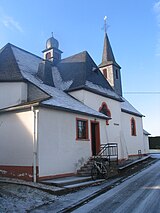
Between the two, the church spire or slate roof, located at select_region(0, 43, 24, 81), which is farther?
the church spire

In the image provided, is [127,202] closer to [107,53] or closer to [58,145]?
[58,145]

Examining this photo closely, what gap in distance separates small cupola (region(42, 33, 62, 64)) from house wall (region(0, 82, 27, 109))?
387 inches

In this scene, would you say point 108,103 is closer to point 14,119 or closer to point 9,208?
point 14,119

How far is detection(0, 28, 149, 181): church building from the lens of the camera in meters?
11.3

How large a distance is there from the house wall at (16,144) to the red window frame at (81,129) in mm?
3317

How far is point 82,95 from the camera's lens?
54.6 feet

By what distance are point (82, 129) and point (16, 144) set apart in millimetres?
4310

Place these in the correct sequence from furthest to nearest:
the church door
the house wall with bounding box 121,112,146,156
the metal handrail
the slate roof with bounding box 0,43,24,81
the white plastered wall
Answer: the house wall with bounding box 121,112,146,156, the church door, the slate roof with bounding box 0,43,24,81, the metal handrail, the white plastered wall

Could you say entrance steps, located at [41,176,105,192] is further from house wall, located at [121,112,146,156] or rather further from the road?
house wall, located at [121,112,146,156]

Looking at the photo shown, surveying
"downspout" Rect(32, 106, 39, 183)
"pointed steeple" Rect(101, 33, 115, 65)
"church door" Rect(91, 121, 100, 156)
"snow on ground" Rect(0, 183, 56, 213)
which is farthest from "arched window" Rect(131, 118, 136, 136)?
"snow on ground" Rect(0, 183, 56, 213)

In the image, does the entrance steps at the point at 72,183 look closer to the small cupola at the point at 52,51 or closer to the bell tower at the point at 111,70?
the small cupola at the point at 52,51

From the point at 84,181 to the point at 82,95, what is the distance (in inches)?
275

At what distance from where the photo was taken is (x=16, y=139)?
473 inches

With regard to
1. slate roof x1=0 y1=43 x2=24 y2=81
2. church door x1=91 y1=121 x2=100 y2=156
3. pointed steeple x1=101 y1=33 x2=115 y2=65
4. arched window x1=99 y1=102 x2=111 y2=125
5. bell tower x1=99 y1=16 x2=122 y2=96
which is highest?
pointed steeple x1=101 y1=33 x2=115 y2=65
